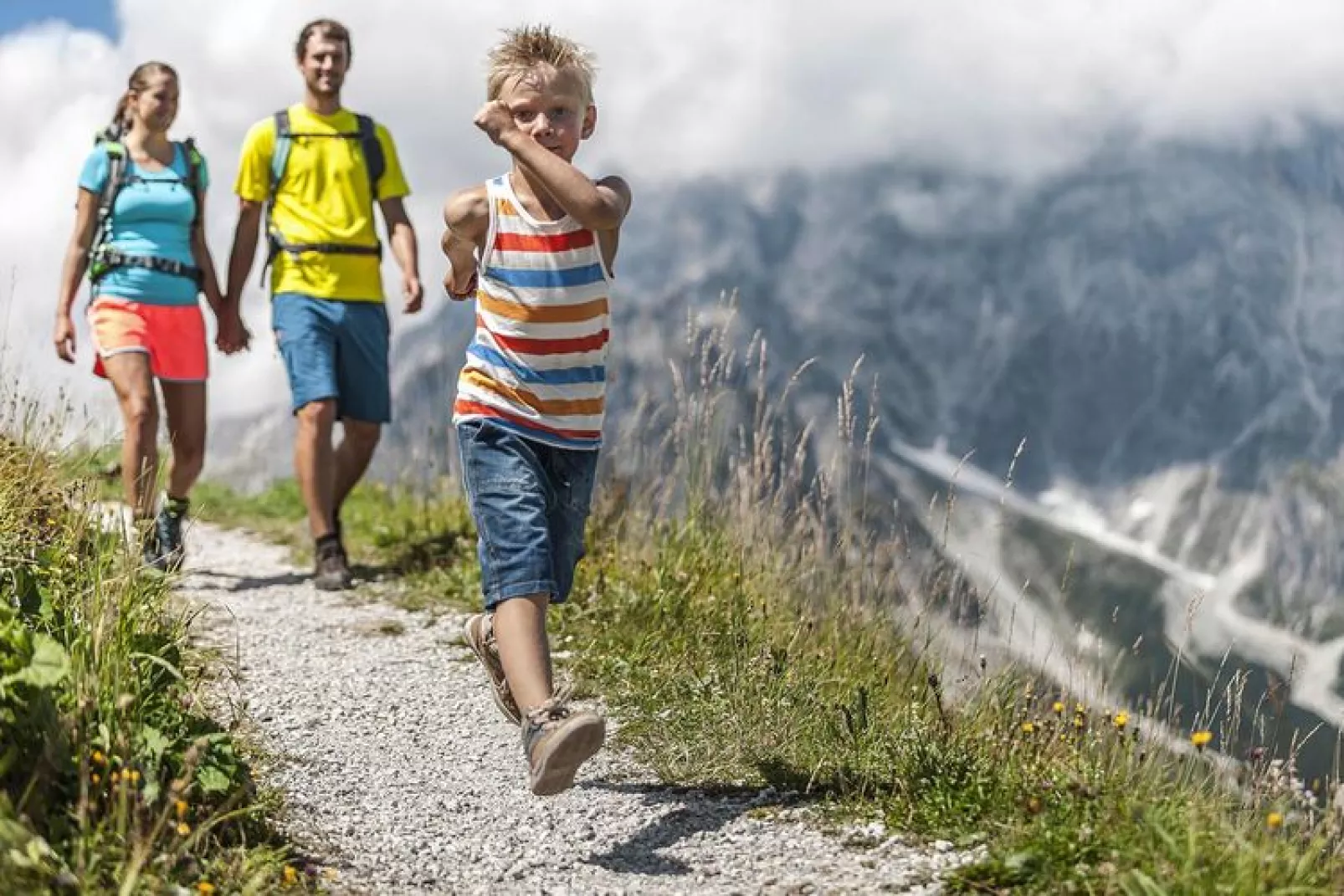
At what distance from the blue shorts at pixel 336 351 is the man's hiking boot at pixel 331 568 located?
2.50 ft

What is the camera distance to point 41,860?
3.01 metres

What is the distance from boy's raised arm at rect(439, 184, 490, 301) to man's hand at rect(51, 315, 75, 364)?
4.10m

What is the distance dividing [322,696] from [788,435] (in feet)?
8.47

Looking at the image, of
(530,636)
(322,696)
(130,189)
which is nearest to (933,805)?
(530,636)

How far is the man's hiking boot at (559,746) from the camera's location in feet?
12.2

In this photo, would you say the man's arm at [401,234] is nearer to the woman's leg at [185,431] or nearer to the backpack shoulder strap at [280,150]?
the backpack shoulder strap at [280,150]

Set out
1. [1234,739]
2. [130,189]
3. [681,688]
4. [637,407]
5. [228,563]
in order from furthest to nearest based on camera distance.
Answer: [228,563], [637,407], [130,189], [681,688], [1234,739]

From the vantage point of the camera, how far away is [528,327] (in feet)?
13.4

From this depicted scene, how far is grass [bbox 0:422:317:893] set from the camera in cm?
309

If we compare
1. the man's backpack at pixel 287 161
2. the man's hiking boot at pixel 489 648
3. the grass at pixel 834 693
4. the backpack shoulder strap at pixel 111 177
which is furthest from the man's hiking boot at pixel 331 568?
the man's hiking boot at pixel 489 648

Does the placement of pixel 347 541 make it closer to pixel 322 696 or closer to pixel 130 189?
pixel 130 189

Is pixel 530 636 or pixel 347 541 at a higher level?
pixel 530 636

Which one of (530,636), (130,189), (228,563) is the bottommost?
(228,563)

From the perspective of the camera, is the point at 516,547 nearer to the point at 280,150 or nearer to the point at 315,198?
the point at 315,198
